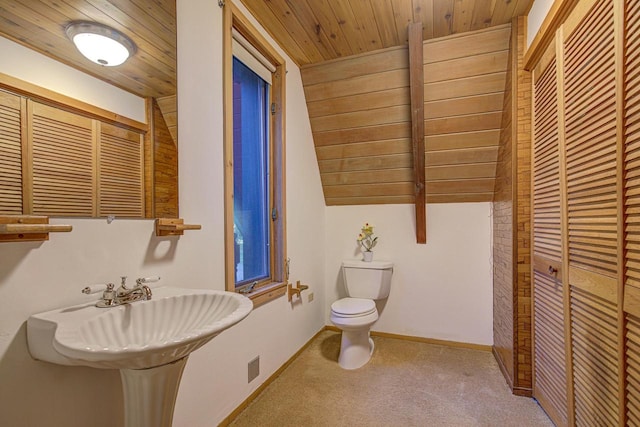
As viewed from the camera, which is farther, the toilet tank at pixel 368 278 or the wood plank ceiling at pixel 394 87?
the toilet tank at pixel 368 278

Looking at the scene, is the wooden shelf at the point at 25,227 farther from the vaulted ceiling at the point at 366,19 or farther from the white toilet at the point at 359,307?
the white toilet at the point at 359,307

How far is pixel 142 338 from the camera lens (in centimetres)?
101

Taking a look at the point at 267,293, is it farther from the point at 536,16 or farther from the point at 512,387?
the point at 536,16

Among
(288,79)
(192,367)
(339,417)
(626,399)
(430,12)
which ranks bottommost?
(339,417)

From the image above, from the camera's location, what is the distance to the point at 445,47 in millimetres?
2100

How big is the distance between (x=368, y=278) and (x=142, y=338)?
1.96 metres

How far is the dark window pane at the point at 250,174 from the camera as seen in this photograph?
1971mm

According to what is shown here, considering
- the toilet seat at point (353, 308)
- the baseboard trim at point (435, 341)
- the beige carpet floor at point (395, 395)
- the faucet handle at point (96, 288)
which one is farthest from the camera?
the baseboard trim at point (435, 341)

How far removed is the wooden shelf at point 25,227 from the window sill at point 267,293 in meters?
1.08

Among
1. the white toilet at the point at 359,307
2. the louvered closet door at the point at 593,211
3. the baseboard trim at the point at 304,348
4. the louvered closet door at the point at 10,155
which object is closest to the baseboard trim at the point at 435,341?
the baseboard trim at the point at 304,348

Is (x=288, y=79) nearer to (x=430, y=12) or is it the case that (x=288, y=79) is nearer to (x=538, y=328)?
(x=430, y=12)

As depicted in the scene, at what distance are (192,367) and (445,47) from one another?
7.89ft

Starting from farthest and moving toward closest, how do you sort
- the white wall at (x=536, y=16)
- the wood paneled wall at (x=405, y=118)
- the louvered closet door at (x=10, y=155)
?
the wood paneled wall at (x=405, y=118) < the white wall at (x=536, y=16) < the louvered closet door at (x=10, y=155)

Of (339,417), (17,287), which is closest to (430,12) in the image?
(17,287)
